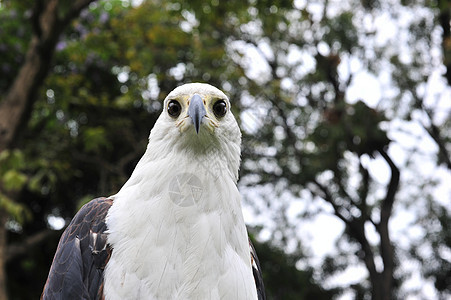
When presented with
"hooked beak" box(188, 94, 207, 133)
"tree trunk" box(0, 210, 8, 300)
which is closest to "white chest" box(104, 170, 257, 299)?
"hooked beak" box(188, 94, 207, 133)

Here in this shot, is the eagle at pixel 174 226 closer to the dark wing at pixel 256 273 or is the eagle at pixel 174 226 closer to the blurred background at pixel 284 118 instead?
the dark wing at pixel 256 273

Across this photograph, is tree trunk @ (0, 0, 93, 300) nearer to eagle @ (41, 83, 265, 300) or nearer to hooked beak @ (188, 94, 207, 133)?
eagle @ (41, 83, 265, 300)

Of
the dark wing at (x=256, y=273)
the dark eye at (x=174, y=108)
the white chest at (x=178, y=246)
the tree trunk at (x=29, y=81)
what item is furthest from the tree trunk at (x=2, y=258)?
the dark eye at (x=174, y=108)

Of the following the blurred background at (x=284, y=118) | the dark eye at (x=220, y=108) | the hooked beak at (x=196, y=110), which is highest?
the hooked beak at (x=196, y=110)

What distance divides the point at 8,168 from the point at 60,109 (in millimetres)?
4342

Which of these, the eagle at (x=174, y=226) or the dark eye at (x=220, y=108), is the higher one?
the dark eye at (x=220, y=108)

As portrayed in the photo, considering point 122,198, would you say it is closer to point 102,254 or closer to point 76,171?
point 102,254

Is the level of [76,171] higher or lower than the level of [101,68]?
lower

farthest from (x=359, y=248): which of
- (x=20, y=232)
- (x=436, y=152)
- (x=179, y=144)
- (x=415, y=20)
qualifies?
(x=179, y=144)

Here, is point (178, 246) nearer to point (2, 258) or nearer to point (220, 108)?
point (220, 108)

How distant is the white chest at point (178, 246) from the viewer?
255cm

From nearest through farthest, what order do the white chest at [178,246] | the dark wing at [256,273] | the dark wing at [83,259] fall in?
the white chest at [178,246] → the dark wing at [83,259] → the dark wing at [256,273]

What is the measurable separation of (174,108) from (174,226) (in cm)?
59

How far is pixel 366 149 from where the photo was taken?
394 inches
